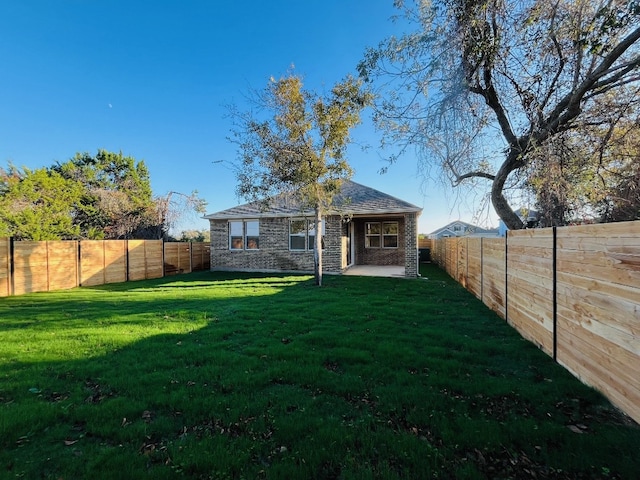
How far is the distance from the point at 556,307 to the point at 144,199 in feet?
79.1

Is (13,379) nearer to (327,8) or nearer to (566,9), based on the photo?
(566,9)

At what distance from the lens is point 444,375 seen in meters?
3.43

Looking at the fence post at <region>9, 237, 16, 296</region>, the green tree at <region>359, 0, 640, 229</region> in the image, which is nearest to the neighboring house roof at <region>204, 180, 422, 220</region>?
A: the green tree at <region>359, 0, 640, 229</region>

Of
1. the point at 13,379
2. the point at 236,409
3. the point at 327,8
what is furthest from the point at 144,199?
the point at 236,409

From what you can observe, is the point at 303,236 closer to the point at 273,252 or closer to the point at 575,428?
the point at 273,252

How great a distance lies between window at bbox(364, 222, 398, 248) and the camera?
16.5 meters

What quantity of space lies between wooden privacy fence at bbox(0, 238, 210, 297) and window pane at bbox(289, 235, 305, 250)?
6049mm

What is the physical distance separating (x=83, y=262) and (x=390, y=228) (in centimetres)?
1451

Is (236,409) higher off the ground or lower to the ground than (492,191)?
lower

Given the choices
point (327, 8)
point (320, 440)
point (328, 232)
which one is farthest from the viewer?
point (328, 232)

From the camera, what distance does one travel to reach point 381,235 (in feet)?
54.8

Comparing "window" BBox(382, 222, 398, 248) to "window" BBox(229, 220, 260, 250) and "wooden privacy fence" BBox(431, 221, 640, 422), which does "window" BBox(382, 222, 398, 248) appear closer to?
"window" BBox(229, 220, 260, 250)

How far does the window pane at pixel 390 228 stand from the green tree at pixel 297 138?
727cm

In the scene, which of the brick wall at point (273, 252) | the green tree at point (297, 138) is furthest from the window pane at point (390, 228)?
the green tree at point (297, 138)
